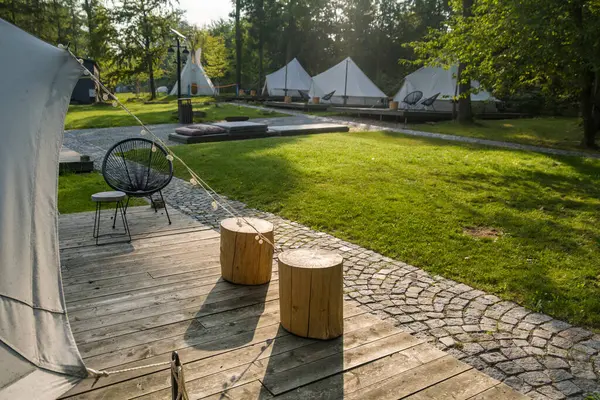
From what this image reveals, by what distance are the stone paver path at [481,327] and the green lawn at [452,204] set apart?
252 millimetres

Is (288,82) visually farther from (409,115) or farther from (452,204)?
(452,204)

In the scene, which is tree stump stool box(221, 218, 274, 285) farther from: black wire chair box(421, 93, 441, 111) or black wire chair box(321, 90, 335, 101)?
black wire chair box(321, 90, 335, 101)

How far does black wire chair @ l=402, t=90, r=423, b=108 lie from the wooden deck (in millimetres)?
20463

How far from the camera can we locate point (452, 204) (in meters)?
6.88

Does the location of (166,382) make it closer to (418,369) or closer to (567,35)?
(418,369)

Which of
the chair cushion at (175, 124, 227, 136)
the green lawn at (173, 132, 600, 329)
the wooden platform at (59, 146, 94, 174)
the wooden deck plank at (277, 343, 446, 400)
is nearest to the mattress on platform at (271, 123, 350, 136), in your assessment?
the chair cushion at (175, 124, 227, 136)

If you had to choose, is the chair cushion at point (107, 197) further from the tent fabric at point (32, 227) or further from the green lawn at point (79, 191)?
the tent fabric at point (32, 227)

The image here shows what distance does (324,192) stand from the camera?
7453mm

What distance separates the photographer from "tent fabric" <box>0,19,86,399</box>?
7.68 ft

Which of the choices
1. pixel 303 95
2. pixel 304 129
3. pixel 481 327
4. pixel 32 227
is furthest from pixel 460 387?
pixel 303 95

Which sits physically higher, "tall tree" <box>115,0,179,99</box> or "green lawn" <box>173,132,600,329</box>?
"tall tree" <box>115,0,179,99</box>

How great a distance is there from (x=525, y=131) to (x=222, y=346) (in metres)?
16.7

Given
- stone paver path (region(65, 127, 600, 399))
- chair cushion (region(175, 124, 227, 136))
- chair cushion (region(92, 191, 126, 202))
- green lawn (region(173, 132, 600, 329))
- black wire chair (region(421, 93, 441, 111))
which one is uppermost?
black wire chair (region(421, 93, 441, 111))

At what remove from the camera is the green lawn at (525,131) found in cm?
1419
